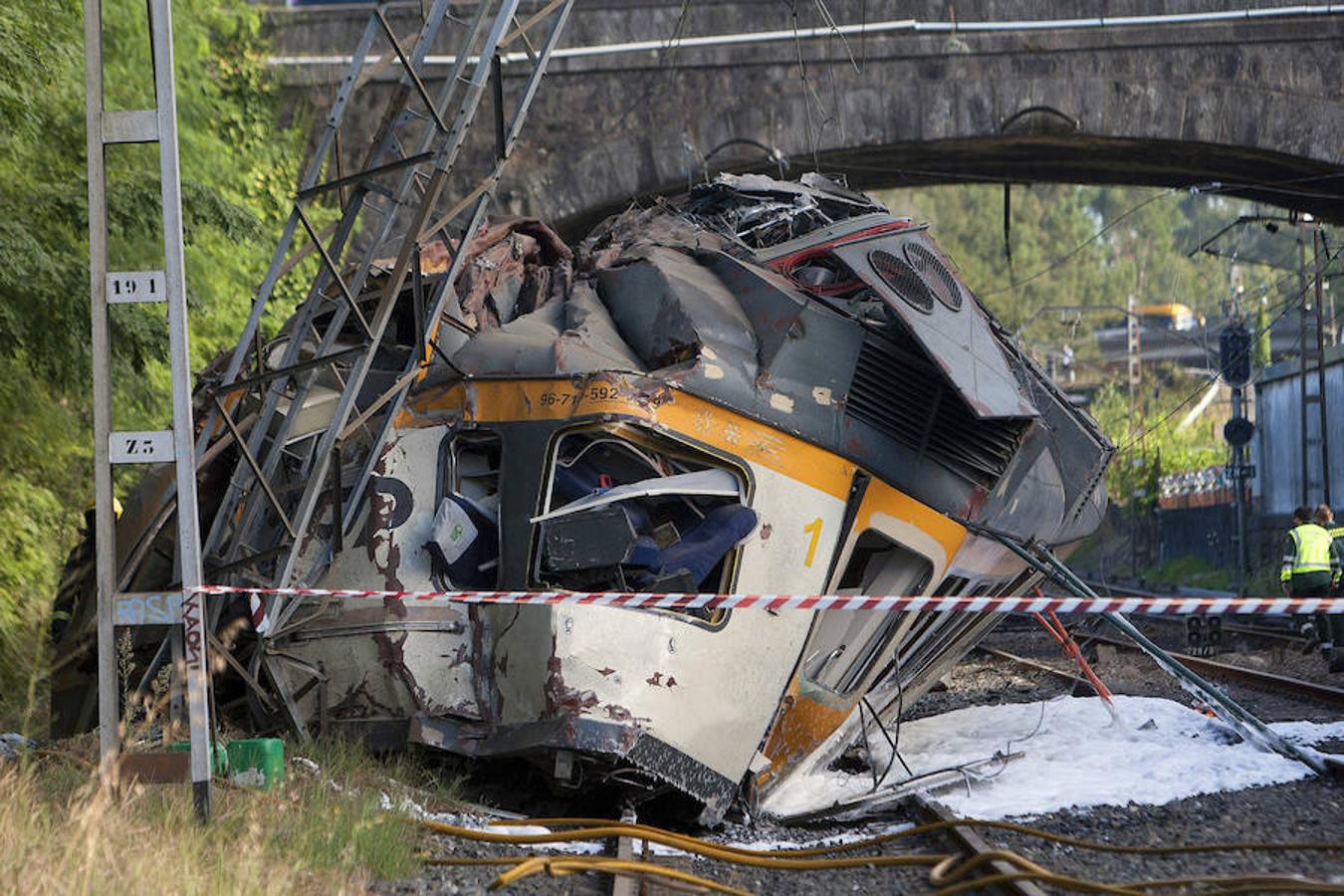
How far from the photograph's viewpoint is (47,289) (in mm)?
12328

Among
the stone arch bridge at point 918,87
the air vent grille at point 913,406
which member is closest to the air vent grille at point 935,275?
the air vent grille at point 913,406

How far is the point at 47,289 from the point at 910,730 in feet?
24.7

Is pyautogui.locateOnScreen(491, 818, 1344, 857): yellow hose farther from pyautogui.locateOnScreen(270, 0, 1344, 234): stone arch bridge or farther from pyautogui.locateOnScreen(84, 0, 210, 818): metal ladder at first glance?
pyautogui.locateOnScreen(270, 0, 1344, 234): stone arch bridge

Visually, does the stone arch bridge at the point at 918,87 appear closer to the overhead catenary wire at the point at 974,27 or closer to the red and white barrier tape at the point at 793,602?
the overhead catenary wire at the point at 974,27

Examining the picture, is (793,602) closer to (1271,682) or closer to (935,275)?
(935,275)

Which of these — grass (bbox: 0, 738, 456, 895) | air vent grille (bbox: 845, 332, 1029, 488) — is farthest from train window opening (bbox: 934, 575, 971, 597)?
grass (bbox: 0, 738, 456, 895)

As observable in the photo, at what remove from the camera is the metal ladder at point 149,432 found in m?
7.69

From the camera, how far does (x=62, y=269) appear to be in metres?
12.5

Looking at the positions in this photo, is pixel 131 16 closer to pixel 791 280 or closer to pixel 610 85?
pixel 610 85

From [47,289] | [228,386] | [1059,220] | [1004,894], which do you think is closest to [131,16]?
[47,289]

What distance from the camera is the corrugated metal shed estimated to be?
31.9m

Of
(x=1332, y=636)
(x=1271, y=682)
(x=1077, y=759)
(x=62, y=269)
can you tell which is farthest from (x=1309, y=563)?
(x=62, y=269)

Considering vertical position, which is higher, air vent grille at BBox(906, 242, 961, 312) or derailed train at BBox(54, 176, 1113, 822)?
air vent grille at BBox(906, 242, 961, 312)

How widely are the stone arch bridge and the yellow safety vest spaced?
23.8 ft
